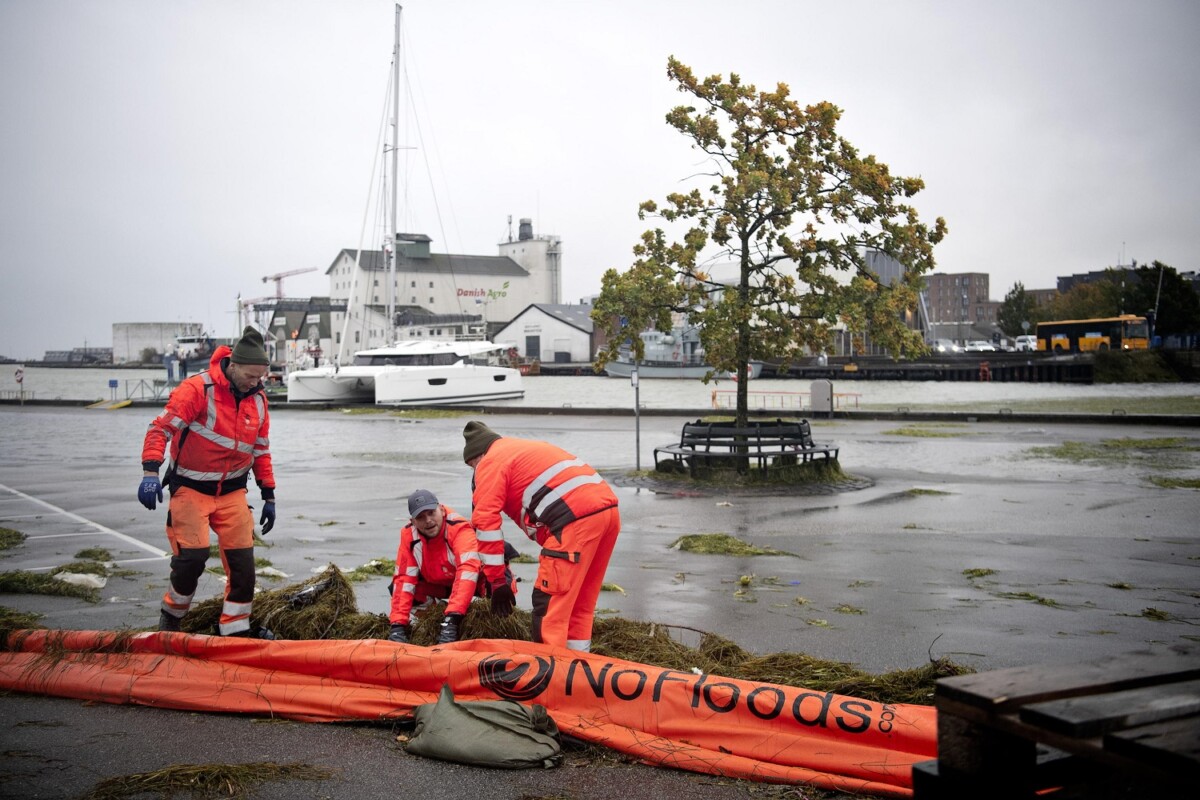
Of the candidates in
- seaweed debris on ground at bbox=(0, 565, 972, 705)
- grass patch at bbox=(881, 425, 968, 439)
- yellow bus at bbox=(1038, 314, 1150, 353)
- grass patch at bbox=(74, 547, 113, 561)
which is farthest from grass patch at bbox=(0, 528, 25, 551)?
yellow bus at bbox=(1038, 314, 1150, 353)

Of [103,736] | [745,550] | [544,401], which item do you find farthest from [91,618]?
[544,401]

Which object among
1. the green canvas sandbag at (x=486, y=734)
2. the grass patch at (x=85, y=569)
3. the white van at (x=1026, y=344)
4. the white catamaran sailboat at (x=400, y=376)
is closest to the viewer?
the green canvas sandbag at (x=486, y=734)

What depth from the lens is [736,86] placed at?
1841 cm

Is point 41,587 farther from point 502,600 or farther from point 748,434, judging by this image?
point 748,434

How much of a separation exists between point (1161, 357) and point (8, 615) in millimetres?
82493

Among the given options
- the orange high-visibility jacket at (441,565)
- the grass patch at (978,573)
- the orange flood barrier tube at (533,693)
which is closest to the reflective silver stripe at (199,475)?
the orange flood barrier tube at (533,693)

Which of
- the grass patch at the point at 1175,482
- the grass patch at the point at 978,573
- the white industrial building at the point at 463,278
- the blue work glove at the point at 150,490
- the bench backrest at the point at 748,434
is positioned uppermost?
the white industrial building at the point at 463,278

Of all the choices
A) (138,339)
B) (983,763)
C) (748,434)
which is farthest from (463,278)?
(983,763)

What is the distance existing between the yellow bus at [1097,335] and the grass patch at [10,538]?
86.0 m

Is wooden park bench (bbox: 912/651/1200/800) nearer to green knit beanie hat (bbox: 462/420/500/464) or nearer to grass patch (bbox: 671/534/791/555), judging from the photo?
green knit beanie hat (bbox: 462/420/500/464)

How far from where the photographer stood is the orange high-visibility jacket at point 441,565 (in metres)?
6.28

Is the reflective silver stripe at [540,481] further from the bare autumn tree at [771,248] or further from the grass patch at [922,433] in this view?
the grass patch at [922,433]

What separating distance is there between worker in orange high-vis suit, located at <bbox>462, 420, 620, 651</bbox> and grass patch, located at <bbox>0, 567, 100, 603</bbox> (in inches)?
180

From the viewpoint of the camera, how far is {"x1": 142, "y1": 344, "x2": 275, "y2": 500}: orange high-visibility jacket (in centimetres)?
696
